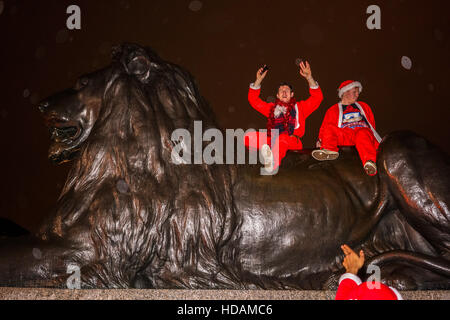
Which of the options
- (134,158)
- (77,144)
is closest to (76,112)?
(77,144)

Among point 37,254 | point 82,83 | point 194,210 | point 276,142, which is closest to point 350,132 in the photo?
point 276,142

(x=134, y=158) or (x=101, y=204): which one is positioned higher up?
(x=134, y=158)

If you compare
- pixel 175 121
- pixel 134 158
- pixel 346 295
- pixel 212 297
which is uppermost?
pixel 175 121

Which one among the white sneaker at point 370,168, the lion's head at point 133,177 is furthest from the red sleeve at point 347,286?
the white sneaker at point 370,168

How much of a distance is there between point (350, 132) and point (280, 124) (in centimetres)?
40

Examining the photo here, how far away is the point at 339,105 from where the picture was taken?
9.04ft

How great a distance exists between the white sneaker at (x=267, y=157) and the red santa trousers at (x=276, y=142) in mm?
37

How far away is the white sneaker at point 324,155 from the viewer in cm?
235

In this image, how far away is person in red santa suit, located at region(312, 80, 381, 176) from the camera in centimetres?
232

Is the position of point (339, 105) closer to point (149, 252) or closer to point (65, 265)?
point (149, 252)

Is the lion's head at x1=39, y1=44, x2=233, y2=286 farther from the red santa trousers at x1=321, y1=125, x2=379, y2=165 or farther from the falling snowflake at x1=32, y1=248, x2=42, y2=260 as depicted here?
the red santa trousers at x1=321, y1=125, x2=379, y2=165

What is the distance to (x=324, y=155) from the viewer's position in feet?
7.72

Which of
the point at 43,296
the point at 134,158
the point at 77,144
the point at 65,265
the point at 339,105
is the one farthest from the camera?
the point at 339,105

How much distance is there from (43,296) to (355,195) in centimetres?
142
